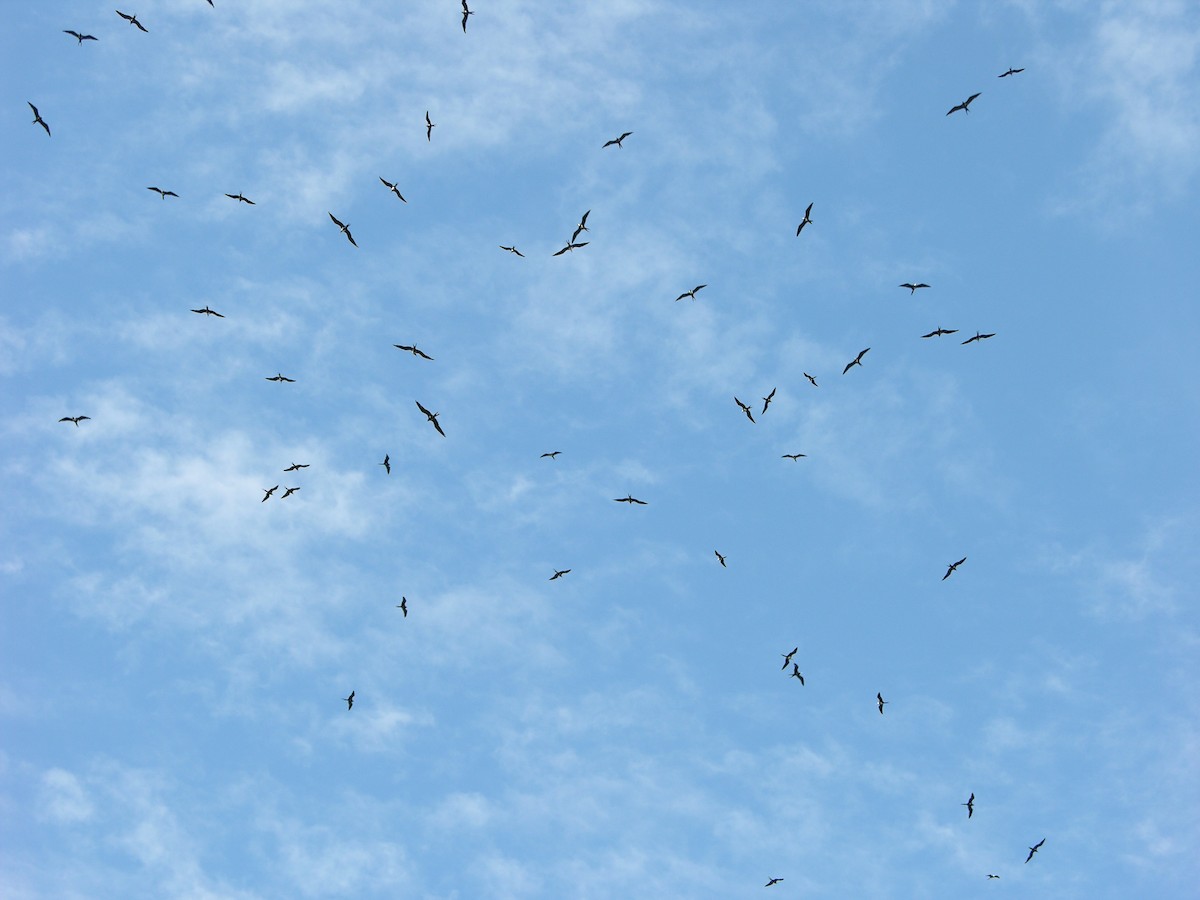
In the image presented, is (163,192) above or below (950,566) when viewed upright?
above

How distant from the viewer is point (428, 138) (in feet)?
350

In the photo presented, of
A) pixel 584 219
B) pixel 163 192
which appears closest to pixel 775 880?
pixel 584 219

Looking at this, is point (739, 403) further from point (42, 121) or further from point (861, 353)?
point (42, 121)

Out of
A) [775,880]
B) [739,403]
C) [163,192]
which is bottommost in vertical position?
[775,880]

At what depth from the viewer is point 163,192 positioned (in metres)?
107

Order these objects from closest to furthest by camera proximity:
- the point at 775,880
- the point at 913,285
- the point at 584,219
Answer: the point at 584,219 → the point at 913,285 → the point at 775,880

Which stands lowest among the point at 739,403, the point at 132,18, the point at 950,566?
the point at 950,566

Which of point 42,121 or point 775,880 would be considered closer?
point 42,121

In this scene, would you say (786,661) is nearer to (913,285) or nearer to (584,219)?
Result: (913,285)

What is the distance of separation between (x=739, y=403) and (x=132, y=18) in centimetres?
5990

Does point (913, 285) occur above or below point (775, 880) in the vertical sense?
above

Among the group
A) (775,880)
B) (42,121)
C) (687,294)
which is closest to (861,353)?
(687,294)

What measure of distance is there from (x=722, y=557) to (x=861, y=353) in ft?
69.5

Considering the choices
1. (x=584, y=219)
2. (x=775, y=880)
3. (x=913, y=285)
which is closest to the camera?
(x=584, y=219)
